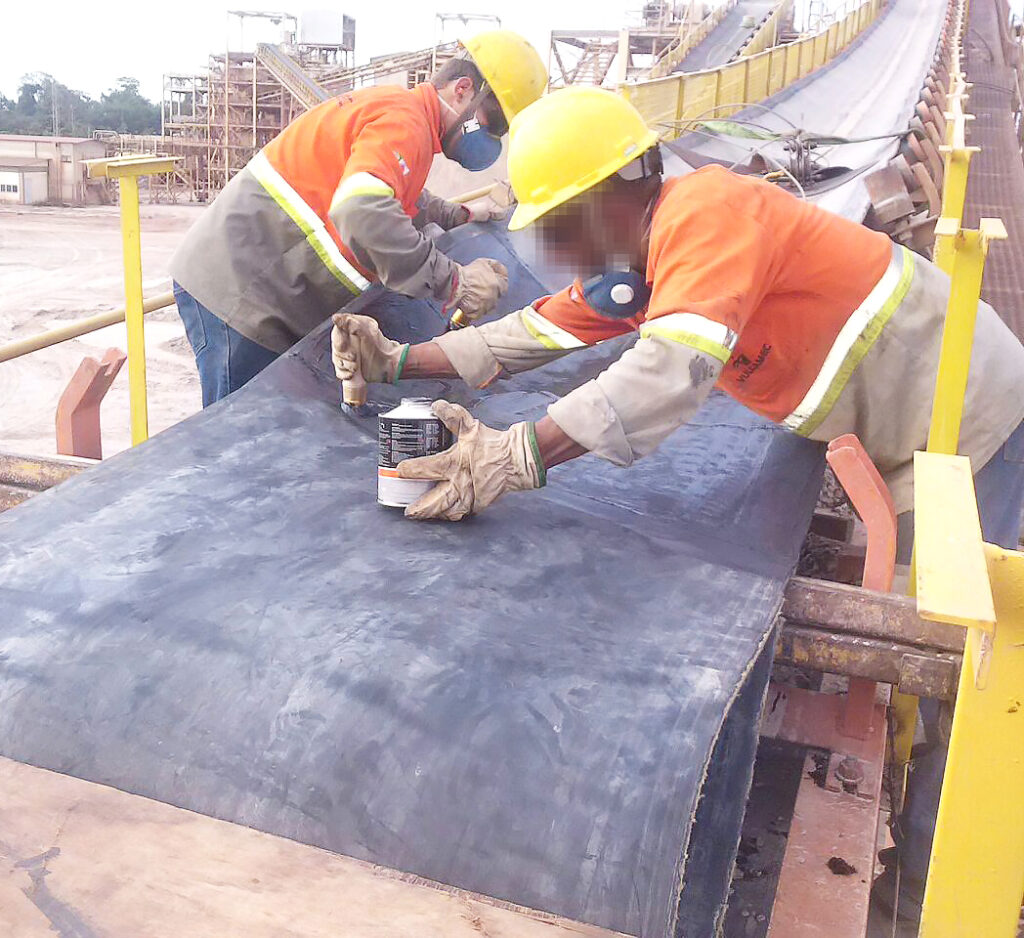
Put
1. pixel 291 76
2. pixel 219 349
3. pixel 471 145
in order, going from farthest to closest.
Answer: pixel 291 76 → pixel 219 349 → pixel 471 145

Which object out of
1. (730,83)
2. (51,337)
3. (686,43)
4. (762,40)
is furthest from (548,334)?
(686,43)

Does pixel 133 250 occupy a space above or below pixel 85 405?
above

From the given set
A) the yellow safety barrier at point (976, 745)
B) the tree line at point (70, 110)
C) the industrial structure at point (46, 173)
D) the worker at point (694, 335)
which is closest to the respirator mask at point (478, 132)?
the worker at point (694, 335)

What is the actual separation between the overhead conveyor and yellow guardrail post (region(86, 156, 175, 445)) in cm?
82

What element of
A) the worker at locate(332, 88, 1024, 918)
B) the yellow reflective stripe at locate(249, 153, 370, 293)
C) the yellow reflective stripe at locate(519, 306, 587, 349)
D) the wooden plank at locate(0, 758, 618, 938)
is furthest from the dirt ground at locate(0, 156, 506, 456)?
the wooden plank at locate(0, 758, 618, 938)

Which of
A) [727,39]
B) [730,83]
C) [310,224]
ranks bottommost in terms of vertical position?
[310,224]

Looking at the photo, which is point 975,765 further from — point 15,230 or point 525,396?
point 15,230

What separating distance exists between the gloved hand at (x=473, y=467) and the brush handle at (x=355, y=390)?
726 mm

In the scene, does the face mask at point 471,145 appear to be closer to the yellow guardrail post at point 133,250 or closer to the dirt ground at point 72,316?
the yellow guardrail post at point 133,250

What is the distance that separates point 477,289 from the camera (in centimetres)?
363

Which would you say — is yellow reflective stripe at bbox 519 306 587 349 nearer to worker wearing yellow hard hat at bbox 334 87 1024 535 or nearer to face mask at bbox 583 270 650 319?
worker wearing yellow hard hat at bbox 334 87 1024 535

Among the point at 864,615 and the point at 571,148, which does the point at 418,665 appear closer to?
the point at 864,615

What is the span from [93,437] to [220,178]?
31.5 meters

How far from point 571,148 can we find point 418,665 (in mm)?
1199
